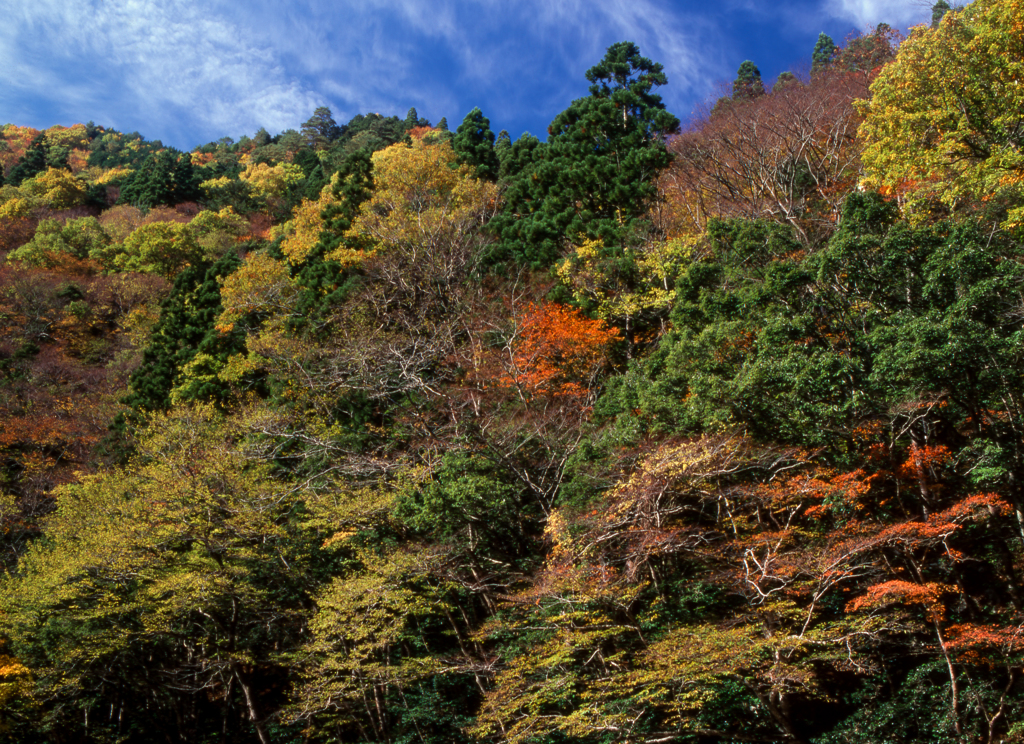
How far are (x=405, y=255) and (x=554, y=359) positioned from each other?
6921mm

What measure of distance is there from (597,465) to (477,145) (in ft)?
68.0

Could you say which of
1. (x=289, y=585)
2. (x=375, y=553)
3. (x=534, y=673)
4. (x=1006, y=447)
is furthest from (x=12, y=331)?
(x=1006, y=447)

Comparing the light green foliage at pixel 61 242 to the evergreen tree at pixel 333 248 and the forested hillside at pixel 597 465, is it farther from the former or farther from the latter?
the evergreen tree at pixel 333 248

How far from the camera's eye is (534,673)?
12.1 m

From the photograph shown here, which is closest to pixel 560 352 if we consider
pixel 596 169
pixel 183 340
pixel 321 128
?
pixel 596 169

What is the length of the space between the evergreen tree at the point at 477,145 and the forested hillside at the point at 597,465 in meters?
5.05

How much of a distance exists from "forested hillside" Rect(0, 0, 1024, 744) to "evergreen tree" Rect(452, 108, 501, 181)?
505 centimetres

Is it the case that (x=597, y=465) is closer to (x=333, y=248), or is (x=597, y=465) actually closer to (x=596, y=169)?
(x=596, y=169)

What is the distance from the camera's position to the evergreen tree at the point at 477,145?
28516 millimetres

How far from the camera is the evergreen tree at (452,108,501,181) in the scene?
1123 inches

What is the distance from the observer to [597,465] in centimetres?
1255

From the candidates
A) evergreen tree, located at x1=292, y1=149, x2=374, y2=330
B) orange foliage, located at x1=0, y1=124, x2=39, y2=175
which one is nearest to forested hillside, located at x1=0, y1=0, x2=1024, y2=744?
evergreen tree, located at x1=292, y1=149, x2=374, y2=330

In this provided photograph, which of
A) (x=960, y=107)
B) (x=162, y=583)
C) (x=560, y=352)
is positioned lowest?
(x=162, y=583)

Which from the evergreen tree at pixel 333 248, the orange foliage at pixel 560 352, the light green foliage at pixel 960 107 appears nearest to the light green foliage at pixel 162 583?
the evergreen tree at pixel 333 248
